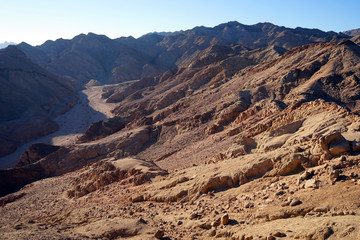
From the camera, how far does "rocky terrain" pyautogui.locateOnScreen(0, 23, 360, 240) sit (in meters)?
7.08

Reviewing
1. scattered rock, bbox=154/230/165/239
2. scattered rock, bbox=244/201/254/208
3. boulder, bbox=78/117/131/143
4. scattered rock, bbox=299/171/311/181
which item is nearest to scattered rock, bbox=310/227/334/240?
scattered rock, bbox=299/171/311/181

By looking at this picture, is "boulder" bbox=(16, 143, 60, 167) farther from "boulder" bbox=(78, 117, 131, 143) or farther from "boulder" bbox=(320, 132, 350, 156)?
"boulder" bbox=(320, 132, 350, 156)

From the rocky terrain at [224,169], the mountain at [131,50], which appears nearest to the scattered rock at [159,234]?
the rocky terrain at [224,169]

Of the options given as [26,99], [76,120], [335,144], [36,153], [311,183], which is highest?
[26,99]

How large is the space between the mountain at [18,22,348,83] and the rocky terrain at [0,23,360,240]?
51555 millimetres

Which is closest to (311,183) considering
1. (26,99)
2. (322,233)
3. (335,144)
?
(335,144)

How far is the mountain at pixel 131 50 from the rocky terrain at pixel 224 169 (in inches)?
2030

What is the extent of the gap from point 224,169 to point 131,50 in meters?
92.3

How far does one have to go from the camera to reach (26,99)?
175 ft

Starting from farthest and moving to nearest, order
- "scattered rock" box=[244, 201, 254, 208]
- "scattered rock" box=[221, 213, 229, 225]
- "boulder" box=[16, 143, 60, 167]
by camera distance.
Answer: "boulder" box=[16, 143, 60, 167]
"scattered rock" box=[244, 201, 254, 208]
"scattered rock" box=[221, 213, 229, 225]

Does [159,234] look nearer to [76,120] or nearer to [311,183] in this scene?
[311,183]

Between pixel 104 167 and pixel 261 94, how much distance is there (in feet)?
48.7

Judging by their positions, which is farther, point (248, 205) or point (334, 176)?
point (248, 205)

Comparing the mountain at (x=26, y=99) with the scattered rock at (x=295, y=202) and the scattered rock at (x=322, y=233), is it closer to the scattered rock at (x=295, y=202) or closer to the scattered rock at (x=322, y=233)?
the scattered rock at (x=295, y=202)
